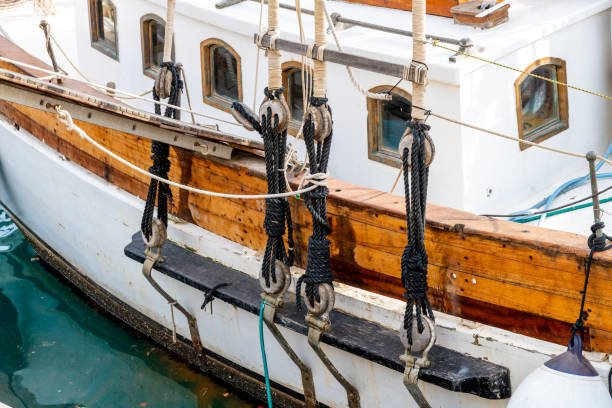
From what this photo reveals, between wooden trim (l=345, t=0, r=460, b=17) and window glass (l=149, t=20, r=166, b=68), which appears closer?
wooden trim (l=345, t=0, r=460, b=17)

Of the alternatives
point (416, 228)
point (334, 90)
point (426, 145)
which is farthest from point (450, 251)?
point (334, 90)

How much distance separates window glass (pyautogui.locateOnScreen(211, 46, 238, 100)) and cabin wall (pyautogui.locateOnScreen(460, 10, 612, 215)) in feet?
5.92

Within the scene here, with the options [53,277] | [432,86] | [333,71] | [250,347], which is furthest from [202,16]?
[53,277]

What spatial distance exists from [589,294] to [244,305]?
1.92 m

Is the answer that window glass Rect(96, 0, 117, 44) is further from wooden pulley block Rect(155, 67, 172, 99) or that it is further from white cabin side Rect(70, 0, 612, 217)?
wooden pulley block Rect(155, 67, 172, 99)

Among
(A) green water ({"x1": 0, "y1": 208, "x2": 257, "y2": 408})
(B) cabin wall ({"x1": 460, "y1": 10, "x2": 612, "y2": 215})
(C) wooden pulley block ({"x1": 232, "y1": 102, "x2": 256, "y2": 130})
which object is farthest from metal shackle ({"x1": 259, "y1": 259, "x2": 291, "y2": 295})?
(A) green water ({"x1": 0, "y1": 208, "x2": 257, "y2": 408})

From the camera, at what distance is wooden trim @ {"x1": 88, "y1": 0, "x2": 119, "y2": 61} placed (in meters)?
6.94

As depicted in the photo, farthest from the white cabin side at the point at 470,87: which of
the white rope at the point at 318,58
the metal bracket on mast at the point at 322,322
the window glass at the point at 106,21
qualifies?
Result: the window glass at the point at 106,21

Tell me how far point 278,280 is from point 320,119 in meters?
0.95

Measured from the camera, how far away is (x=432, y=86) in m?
4.64

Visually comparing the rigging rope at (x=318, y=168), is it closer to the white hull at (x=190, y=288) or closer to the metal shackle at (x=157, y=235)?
the white hull at (x=190, y=288)

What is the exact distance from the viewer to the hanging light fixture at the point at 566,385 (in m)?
3.45

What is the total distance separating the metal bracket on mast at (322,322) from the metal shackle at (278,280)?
0.27m

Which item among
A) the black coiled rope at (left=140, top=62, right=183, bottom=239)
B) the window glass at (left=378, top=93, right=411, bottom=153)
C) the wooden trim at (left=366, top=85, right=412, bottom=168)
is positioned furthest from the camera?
the black coiled rope at (left=140, top=62, right=183, bottom=239)
